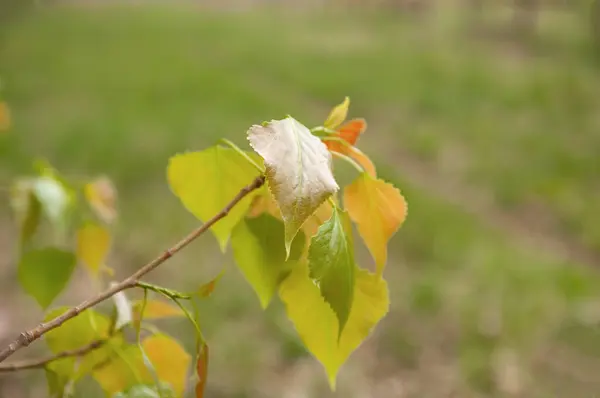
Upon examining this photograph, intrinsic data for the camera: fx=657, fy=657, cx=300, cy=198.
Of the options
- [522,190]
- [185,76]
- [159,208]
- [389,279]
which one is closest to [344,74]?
[185,76]

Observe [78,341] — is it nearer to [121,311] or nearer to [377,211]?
[121,311]

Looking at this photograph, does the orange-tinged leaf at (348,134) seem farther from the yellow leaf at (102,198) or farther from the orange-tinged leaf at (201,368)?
the yellow leaf at (102,198)

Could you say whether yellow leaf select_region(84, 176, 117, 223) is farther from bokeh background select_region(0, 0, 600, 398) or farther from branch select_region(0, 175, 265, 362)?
bokeh background select_region(0, 0, 600, 398)

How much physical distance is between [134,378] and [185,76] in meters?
3.27

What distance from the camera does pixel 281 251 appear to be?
35 cm

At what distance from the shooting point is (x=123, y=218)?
193 cm

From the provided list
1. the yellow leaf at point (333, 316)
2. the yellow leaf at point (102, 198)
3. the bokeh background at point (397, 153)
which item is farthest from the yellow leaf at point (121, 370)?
the bokeh background at point (397, 153)

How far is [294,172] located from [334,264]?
5 cm

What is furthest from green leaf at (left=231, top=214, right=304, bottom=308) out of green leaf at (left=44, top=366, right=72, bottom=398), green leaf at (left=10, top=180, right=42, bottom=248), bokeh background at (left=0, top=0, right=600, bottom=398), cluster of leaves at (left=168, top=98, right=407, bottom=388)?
bokeh background at (left=0, top=0, right=600, bottom=398)

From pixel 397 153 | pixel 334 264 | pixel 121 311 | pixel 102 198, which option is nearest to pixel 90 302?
pixel 121 311

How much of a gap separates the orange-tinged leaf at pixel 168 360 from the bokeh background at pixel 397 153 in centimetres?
74

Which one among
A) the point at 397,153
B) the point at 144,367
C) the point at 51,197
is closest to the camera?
the point at 144,367

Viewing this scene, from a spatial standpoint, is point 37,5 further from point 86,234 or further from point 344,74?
point 86,234

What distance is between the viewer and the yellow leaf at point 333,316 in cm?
34
